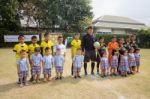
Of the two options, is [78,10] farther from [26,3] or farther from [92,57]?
[92,57]

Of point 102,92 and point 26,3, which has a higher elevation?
point 26,3

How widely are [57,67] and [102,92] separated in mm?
2360

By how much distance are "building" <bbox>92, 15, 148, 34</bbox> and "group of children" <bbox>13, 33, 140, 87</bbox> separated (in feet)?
143

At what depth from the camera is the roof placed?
193 ft

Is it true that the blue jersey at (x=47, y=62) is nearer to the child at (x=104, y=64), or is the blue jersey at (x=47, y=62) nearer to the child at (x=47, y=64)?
the child at (x=47, y=64)

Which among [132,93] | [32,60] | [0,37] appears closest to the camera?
[132,93]

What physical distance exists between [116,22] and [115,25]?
4.92ft

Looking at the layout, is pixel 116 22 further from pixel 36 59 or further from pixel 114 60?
pixel 36 59

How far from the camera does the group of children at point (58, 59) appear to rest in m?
10.4

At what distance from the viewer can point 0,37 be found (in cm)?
3198

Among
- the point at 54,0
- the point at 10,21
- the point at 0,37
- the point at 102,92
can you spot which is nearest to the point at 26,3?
the point at 54,0

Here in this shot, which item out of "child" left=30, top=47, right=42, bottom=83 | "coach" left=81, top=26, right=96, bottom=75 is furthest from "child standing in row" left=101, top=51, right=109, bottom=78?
"child" left=30, top=47, right=42, bottom=83

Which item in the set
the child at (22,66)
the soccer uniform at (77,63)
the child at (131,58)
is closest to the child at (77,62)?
the soccer uniform at (77,63)

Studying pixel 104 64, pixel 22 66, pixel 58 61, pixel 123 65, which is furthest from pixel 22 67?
pixel 123 65
